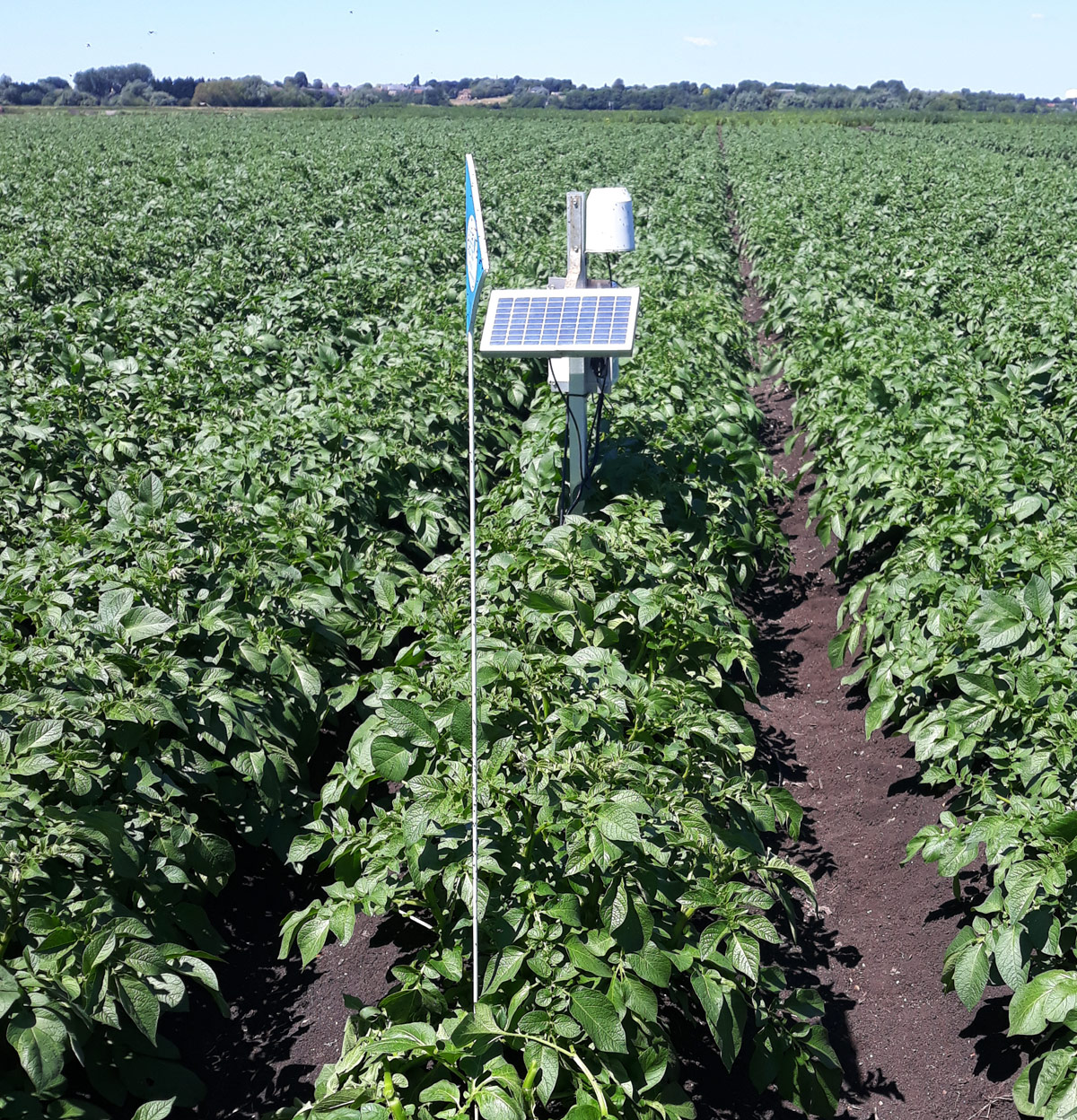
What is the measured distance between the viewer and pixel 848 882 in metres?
3.76

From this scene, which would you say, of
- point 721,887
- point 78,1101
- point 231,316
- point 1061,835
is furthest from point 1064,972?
point 231,316

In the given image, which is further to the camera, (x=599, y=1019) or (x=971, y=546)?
(x=971, y=546)

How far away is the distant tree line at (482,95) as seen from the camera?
77438mm

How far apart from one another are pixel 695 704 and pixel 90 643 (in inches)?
74.5

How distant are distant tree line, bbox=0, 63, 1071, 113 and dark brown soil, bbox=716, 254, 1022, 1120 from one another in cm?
7578

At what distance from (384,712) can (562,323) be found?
7.25 feet

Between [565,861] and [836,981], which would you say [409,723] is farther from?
[836,981]

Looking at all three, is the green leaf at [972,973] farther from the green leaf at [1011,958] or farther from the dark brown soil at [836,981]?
the dark brown soil at [836,981]

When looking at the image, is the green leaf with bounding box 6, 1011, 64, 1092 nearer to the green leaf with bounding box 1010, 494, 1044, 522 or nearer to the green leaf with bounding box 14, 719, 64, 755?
the green leaf with bounding box 14, 719, 64, 755

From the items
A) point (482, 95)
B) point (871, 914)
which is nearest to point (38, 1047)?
point (871, 914)

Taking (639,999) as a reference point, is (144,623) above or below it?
above

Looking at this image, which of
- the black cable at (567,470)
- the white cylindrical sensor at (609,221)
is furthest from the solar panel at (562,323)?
the black cable at (567,470)

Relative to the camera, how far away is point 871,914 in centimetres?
359

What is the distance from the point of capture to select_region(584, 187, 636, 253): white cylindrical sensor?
15.3 feet
